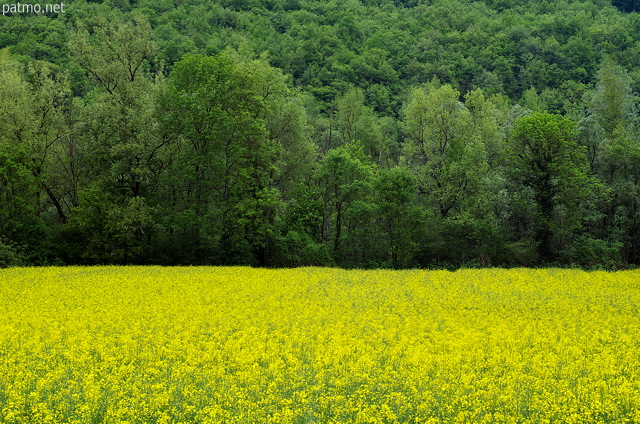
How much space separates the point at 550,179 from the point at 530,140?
138 inches

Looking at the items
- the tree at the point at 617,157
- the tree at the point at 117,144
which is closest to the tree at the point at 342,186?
the tree at the point at 117,144

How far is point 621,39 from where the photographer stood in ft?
255

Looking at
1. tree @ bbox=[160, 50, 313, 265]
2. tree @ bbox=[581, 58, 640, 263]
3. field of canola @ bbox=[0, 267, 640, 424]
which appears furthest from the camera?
tree @ bbox=[581, 58, 640, 263]

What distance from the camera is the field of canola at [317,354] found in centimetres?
852

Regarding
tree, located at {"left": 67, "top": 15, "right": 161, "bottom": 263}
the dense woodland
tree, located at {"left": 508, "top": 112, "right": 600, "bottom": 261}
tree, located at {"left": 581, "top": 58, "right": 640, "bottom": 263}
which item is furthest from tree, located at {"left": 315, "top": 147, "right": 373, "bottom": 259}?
tree, located at {"left": 581, "top": 58, "right": 640, "bottom": 263}

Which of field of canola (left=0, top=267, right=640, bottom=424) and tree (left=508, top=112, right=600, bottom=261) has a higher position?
tree (left=508, top=112, right=600, bottom=261)

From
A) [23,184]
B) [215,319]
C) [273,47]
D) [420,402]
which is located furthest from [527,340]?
[273,47]

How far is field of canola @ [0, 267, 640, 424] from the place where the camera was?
335 inches

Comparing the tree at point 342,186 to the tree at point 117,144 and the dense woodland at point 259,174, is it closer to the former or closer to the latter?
the dense woodland at point 259,174

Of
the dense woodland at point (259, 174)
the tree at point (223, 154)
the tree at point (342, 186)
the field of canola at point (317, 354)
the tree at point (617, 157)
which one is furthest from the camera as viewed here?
the tree at point (342, 186)

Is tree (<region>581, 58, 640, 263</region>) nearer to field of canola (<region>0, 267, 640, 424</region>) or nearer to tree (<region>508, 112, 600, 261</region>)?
tree (<region>508, 112, 600, 261</region>)

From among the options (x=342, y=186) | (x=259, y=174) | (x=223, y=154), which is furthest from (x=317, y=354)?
(x=342, y=186)

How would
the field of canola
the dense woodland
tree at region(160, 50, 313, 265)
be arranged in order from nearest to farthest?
1. the field of canola
2. the dense woodland
3. tree at region(160, 50, 313, 265)

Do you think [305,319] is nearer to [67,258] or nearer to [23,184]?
[67,258]
